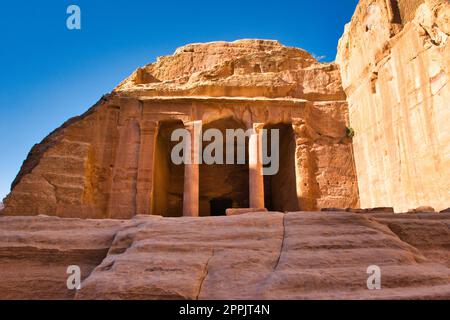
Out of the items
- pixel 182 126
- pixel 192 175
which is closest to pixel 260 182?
pixel 192 175

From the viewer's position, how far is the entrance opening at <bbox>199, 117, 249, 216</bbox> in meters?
17.2

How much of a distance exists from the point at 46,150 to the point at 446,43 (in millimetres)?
11281

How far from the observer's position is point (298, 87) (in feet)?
46.3

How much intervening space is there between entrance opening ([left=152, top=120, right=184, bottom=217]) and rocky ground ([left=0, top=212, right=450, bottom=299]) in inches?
319

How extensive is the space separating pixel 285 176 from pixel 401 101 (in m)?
5.41

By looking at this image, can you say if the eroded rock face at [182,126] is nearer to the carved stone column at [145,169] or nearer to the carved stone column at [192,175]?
the carved stone column at [145,169]

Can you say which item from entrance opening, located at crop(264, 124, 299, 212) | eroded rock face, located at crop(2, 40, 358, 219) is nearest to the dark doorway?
entrance opening, located at crop(264, 124, 299, 212)

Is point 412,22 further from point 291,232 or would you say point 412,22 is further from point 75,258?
point 75,258

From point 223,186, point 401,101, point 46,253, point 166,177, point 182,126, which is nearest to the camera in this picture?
point 46,253

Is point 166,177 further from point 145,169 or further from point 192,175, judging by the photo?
point 192,175

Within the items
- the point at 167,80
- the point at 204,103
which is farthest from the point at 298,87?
the point at 167,80

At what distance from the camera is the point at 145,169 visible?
41.4 ft

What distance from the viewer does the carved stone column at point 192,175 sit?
39.7ft

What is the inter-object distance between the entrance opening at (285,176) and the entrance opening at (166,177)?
3826 mm
